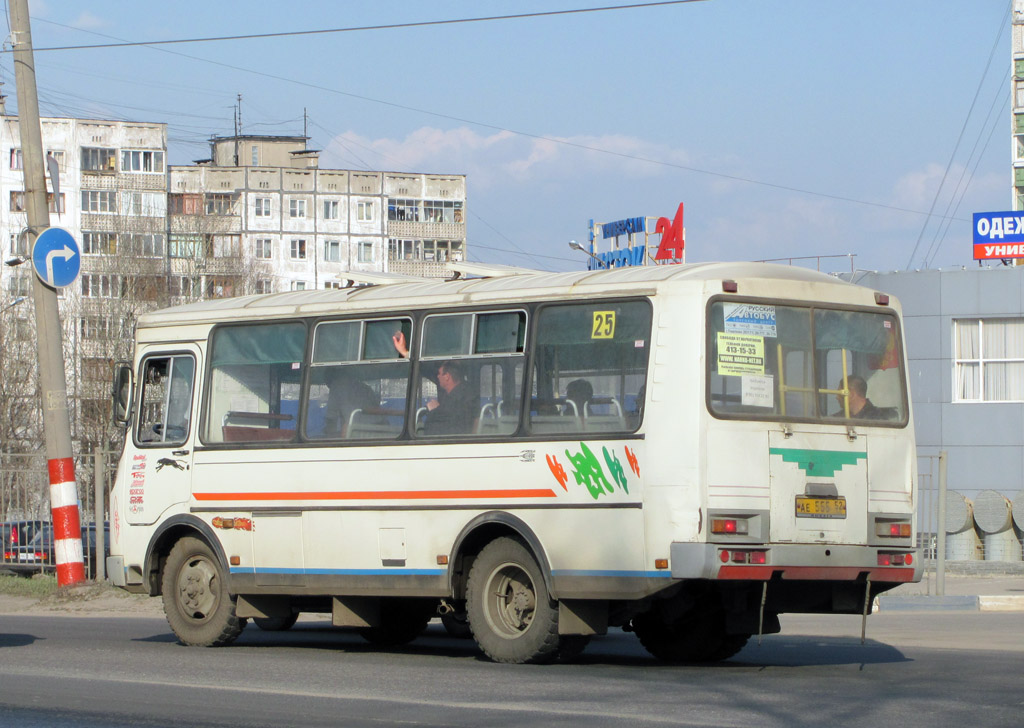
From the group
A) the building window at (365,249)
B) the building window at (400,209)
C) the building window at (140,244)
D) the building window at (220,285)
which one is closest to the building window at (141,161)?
A: the building window at (140,244)

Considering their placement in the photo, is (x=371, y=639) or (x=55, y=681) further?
(x=371, y=639)

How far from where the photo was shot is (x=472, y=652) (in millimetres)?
13875

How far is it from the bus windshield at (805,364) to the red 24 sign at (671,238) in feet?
149

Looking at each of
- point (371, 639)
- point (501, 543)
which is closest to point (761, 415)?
point (501, 543)

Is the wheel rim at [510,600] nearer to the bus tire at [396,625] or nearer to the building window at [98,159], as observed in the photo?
the bus tire at [396,625]

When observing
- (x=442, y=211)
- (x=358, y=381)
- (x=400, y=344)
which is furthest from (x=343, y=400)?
(x=442, y=211)

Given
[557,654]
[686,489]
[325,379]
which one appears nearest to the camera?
[686,489]

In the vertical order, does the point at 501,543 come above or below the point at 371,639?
→ above

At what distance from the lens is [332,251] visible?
10725 cm

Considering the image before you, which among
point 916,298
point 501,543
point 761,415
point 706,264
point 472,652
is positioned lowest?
point 472,652

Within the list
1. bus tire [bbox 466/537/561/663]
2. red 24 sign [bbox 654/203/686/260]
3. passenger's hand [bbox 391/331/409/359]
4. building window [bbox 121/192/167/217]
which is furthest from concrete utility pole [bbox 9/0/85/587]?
building window [bbox 121/192/167/217]

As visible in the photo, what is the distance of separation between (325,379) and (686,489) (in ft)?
12.6

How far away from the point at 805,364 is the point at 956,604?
9180 mm

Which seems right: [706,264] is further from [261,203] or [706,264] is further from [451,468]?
[261,203]
